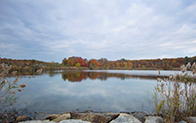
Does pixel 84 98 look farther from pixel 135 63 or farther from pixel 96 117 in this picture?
pixel 135 63

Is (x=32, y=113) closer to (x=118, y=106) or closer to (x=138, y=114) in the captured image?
(x=118, y=106)

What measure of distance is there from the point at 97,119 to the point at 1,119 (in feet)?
7.37

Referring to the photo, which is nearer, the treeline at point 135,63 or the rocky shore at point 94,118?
the rocky shore at point 94,118

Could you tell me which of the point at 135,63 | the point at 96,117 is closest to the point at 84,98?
the point at 96,117

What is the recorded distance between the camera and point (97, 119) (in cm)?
243

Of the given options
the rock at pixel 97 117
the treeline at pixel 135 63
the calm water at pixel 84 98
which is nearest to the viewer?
the rock at pixel 97 117

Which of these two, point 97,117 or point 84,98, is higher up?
point 97,117

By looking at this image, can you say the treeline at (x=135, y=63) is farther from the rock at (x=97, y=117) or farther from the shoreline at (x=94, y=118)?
the rock at (x=97, y=117)

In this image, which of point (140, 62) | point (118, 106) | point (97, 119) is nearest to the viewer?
point (97, 119)

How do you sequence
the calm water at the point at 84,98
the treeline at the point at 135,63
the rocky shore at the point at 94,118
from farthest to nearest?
the treeline at the point at 135,63 → the calm water at the point at 84,98 → the rocky shore at the point at 94,118

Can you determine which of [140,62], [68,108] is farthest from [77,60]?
[68,108]

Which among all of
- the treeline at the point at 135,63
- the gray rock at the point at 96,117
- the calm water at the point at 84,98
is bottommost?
the calm water at the point at 84,98

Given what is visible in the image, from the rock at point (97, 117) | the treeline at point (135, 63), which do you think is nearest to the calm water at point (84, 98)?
the rock at point (97, 117)

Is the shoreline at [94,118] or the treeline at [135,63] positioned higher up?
the treeline at [135,63]
